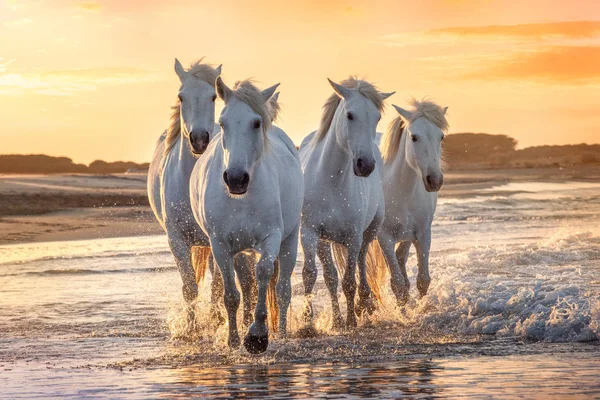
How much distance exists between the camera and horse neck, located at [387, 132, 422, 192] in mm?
9773

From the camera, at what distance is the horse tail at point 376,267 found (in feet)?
33.9

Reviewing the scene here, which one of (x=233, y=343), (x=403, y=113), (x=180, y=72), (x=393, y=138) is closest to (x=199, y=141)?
(x=180, y=72)

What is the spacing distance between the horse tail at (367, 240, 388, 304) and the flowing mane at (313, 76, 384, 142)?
2.10 meters

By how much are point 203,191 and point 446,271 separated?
246 inches

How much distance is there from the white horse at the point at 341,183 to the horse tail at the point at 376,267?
1.33 m

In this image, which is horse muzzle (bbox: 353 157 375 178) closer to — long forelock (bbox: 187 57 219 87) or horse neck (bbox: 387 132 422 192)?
long forelock (bbox: 187 57 219 87)

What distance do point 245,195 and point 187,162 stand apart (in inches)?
54.9

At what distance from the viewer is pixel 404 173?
32.2 ft

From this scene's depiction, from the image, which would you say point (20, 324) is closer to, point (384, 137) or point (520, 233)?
point (384, 137)

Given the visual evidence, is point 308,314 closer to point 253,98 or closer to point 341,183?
point 341,183

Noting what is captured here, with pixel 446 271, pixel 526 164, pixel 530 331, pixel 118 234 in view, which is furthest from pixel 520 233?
pixel 526 164

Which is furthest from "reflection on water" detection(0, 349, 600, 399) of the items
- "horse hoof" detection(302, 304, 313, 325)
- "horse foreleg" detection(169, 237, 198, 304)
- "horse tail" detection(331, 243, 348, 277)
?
"horse tail" detection(331, 243, 348, 277)

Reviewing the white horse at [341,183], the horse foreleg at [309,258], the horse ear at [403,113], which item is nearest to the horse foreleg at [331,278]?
the white horse at [341,183]

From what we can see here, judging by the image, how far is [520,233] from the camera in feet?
62.4
